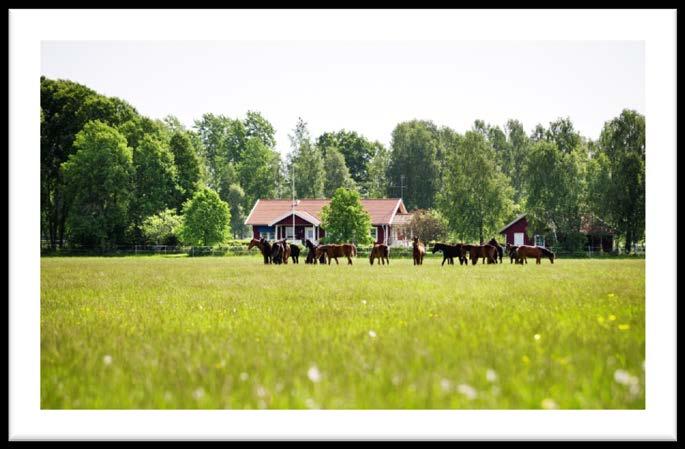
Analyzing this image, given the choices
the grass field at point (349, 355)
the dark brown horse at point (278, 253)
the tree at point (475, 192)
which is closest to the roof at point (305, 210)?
the tree at point (475, 192)

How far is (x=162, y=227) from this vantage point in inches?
1998

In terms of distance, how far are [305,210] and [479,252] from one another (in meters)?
29.8

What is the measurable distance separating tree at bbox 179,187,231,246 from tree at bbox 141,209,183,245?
49.4 inches

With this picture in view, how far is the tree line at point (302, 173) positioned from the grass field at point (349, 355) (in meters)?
11.8

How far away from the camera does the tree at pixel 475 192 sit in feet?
173

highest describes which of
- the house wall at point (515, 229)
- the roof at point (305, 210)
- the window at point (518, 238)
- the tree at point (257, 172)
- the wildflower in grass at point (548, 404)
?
the tree at point (257, 172)

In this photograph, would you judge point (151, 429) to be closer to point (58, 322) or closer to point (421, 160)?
point (58, 322)

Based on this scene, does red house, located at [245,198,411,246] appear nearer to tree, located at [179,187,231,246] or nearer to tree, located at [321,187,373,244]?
tree, located at [179,187,231,246]

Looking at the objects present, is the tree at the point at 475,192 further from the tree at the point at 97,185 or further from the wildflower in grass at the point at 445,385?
the wildflower in grass at the point at 445,385

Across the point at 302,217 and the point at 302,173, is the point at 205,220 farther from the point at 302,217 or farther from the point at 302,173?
the point at 302,173

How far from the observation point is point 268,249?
105 ft

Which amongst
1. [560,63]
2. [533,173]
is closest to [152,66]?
[560,63]
